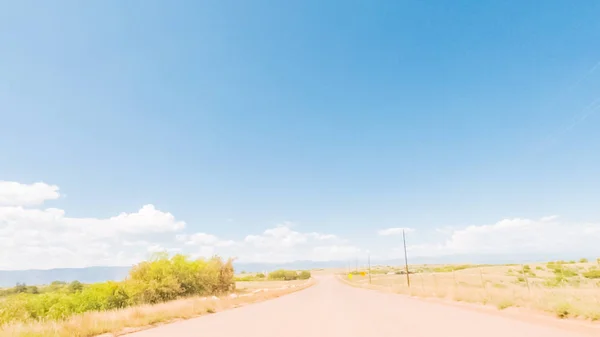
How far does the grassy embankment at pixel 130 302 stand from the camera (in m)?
13.0

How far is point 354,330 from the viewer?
38.1 ft

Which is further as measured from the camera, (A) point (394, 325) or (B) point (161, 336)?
(A) point (394, 325)

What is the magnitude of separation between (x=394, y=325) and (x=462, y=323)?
2.77m

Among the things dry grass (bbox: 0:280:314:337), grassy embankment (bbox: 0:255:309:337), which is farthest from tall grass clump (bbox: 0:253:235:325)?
dry grass (bbox: 0:280:314:337)

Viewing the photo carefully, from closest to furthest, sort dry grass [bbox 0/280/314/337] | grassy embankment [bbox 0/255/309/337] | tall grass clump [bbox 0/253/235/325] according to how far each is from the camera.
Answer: dry grass [bbox 0/280/314/337] < grassy embankment [bbox 0/255/309/337] < tall grass clump [bbox 0/253/235/325]

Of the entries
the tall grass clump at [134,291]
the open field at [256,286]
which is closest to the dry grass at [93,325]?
the tall grass clump at [134,291]

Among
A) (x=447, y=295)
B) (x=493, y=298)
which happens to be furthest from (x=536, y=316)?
(x=447, y=295)

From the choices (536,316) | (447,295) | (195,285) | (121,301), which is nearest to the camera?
(536,316)

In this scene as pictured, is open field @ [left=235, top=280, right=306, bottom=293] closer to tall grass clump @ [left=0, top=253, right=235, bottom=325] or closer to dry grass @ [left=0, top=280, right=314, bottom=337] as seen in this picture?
tall grass clump @ [left=0, top=253, right=235, bottom=325]

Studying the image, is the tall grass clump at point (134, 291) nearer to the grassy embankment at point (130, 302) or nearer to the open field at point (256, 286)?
the grassy embankment at point (130, 302)

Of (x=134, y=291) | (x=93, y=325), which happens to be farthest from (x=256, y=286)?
(x=93, y=325)

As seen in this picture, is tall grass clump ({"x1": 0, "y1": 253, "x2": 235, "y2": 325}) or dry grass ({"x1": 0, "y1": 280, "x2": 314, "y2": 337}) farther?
tall grass clump ({"x1": 0, "y1": 253, "x2": 235, "y2": 325})

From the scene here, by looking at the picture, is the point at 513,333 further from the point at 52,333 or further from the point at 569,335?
the point at 52,333

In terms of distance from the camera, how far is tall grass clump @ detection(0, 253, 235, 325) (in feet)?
83.0
